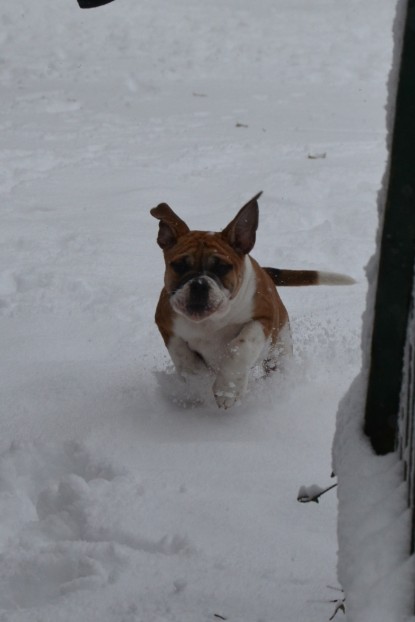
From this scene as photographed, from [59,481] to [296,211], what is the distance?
A: 456cm

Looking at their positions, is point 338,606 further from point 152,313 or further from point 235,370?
point 152,313

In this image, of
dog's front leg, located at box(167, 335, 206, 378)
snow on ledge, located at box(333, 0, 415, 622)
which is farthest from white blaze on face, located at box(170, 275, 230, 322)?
snow on ledge, located at box(333, 0, 415, 622)

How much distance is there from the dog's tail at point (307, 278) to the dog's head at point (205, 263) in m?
0.69

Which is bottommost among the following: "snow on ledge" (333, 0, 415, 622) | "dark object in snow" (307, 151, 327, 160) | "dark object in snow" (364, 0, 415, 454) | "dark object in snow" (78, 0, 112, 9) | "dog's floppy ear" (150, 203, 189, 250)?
"dark object in snow" (307, 151, 327, 160)

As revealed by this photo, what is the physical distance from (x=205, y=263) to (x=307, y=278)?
0.97m

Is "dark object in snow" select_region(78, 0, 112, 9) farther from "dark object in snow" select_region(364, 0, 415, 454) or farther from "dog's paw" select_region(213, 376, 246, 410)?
"dog's paw" select_region(213, 376, 246, 410)

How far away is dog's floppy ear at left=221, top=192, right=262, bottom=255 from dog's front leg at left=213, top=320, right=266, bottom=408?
1.44 ft

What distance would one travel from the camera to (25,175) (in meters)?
8.82

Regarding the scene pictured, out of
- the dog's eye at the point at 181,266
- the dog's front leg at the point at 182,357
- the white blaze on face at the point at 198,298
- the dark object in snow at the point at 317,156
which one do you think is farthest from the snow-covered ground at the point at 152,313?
the dog's eye at the point at 181,266

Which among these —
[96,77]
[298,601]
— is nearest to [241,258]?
[298,601]

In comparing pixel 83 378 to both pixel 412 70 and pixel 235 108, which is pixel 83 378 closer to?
pixel 412 70

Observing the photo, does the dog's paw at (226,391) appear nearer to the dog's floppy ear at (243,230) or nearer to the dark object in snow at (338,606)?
the dog's floppy ear at (243,230)

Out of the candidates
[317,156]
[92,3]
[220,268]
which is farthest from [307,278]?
[317,156]

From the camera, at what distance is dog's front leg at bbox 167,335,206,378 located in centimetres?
473
